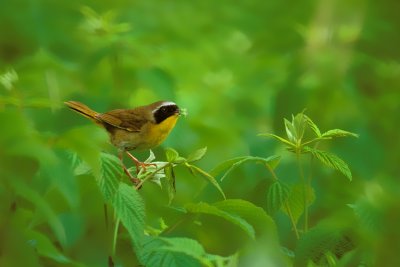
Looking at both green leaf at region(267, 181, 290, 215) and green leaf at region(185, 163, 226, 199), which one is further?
green leaf at region(267, 181, 290, 215)

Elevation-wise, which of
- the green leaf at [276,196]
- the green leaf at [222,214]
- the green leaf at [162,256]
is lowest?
the green leaf at [162,256]

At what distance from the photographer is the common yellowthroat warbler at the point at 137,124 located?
4.29 meters

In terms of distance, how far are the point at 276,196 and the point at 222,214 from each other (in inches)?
11.4

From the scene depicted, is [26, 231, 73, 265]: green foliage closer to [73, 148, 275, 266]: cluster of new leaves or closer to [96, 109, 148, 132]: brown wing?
[73, 148, 275, 266]: cluster of new leaves

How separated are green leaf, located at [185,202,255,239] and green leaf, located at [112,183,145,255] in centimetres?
15

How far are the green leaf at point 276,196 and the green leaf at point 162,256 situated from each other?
0.30 metres

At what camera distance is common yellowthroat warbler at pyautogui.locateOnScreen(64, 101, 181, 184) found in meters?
4.29

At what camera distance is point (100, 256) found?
429 centimetres

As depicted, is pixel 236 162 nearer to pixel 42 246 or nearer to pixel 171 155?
pixel 171 155

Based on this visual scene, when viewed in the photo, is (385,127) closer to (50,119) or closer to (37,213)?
(50,119)

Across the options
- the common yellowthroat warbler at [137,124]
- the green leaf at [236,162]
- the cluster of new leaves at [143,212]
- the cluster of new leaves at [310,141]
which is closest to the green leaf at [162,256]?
the cluster of new leaves at [143,212]

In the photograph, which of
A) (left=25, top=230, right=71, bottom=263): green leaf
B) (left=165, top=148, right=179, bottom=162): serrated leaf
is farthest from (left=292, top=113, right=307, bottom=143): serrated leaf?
(left=25, top=230, right=71, bottom=263): green leaf

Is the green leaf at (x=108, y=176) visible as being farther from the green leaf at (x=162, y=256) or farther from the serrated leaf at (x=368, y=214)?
the serrated leaf at (x=368, y=214)

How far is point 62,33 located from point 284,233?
4.12m
